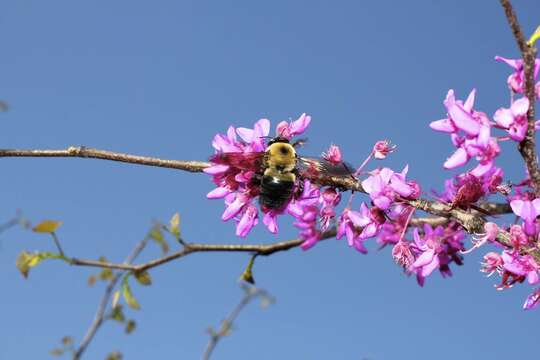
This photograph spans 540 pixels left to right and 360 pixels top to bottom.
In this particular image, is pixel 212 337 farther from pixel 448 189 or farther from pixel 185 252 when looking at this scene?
pixel 448 189

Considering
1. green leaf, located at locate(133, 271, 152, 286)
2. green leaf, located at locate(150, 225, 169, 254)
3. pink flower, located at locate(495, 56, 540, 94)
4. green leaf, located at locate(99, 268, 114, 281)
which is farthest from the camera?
green leaf, located at locate(99, 268, 114, 281)

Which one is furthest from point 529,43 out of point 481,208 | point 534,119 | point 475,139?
point 481,208

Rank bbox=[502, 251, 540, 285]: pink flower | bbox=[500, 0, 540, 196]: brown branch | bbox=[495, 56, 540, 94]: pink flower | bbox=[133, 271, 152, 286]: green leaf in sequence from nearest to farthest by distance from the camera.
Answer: bbox=[500, 0, 540, 196]: brown branch
bbox=[495, 56, 540, 94]: pink flower
bbox=[502, 251, 540, 285]: pink flower
bbox=[133, 271, 152, 286]: green leaf

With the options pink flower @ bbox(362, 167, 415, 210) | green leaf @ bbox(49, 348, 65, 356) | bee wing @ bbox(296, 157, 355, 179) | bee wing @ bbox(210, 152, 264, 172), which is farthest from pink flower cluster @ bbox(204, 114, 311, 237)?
green leaf @ bbox(49, 348, 65, 356)

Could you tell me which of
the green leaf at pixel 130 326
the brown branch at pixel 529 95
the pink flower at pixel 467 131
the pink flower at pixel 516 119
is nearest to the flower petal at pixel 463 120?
the pink flower at pixel 467 131

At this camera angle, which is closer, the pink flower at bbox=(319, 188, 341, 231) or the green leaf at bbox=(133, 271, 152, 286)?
the pink flower at bbox=(319, 188, 341, 231)

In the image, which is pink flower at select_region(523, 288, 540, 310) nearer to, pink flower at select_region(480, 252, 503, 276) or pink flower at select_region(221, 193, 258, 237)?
pink flower at select_region(480, 252, 503, 276)
